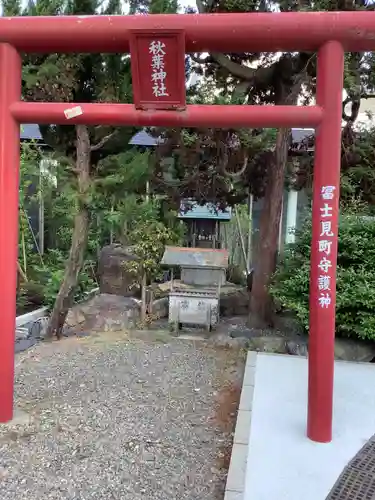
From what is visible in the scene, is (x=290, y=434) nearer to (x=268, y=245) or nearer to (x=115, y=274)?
(x=268, y=245)

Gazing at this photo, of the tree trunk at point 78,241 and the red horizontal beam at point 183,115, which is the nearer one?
the red horizontal beam at point 183,115

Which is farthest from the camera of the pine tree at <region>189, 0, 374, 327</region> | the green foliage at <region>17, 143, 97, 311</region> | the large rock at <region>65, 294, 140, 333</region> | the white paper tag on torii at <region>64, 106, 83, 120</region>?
the green foliage at <region>17, 143, 97, 311</region>

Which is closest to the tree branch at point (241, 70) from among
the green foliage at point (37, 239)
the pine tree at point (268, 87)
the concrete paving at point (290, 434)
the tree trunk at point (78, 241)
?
the pine tree at point (268, 87)

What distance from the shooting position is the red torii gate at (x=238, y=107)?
10.8 feet

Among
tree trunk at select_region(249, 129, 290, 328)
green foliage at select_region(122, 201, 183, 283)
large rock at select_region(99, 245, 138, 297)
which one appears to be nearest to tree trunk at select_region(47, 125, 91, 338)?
green foliage at select_region(122, 201, 183, 283)

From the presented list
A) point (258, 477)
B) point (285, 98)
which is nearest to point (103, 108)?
point (258, 477)

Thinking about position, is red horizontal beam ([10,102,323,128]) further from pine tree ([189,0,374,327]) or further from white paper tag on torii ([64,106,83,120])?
pine tree ([189,0,374,327])

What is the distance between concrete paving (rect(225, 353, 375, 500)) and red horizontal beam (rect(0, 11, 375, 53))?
2.75 meters

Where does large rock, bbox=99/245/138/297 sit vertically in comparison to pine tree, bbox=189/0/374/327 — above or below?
below

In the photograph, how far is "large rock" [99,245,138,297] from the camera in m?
8.20

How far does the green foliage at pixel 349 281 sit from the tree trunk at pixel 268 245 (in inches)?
35.2

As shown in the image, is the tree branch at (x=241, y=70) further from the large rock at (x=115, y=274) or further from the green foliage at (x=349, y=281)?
the large rock at (x=115, y=274)

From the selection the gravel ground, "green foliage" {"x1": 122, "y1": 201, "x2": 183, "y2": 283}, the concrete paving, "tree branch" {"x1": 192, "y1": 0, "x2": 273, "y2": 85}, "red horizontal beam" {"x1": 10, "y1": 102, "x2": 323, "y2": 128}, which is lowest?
the gravel ground

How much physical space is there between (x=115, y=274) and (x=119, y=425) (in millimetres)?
4839
